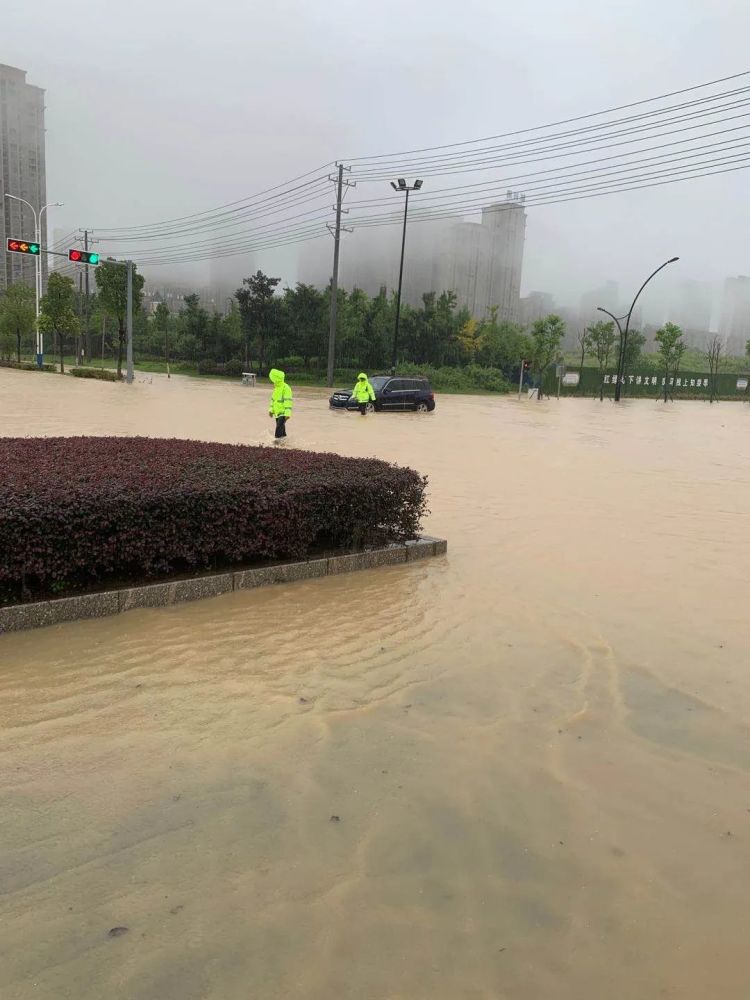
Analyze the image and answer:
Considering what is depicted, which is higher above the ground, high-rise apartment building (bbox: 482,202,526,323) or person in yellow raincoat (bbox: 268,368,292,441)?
high-rise apartment building (bbox: 482,202,526,323)

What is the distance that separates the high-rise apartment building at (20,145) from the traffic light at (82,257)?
88.0ft

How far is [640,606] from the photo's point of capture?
232 inches

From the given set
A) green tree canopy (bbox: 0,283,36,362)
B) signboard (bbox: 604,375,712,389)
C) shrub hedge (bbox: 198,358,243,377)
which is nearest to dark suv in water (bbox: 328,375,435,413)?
shrub hedge (bbox: 198,358,243,377)

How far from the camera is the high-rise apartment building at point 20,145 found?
54.9m

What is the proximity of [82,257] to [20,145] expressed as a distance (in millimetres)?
32863

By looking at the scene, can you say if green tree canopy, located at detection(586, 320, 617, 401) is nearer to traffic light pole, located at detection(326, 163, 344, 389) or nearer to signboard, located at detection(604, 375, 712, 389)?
signboard, located at detection(604, 375, 712, 389)

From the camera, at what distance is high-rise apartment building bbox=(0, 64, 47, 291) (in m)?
54.9

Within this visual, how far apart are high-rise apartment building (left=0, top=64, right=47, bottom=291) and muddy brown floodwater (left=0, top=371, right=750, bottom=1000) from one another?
188 feet

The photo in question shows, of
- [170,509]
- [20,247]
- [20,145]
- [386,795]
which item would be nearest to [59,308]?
[20,247]

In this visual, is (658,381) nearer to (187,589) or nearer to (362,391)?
(362,391)

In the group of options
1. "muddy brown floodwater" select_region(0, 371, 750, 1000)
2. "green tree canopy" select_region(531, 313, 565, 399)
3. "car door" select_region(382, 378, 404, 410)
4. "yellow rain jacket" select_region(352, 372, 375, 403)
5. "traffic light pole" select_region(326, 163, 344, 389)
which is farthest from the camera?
"green tree canopy" select_region(531, 313, 565, 399)

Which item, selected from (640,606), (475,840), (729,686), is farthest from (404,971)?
(640,606)

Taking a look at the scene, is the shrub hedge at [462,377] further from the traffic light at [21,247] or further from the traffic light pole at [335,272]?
the traffic light at [21,247]

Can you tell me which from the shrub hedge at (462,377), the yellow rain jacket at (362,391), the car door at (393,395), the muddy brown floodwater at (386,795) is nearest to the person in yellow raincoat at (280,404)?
the muddy brown floodwater at (386,795)
